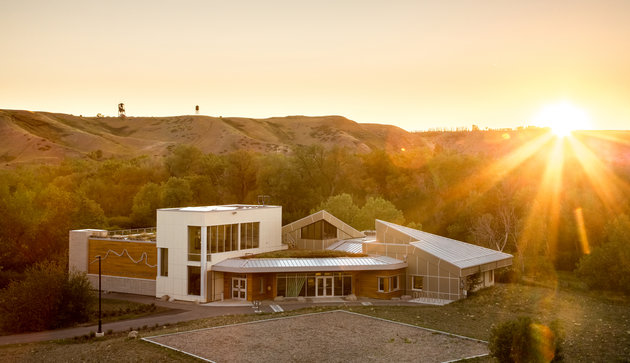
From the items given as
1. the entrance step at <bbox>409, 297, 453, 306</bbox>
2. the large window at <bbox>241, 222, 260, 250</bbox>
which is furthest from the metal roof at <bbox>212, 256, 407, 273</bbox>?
the entrance step at <bbox>409, 297, 453, 306</bbox>

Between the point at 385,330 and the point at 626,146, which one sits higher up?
the point at 626,146

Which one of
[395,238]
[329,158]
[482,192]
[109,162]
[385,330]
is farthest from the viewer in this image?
[109,162]

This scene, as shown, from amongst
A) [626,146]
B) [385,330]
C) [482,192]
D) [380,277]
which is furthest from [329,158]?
[626,146]

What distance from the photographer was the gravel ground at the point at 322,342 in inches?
971

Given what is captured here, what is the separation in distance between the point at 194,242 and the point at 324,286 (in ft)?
32.3

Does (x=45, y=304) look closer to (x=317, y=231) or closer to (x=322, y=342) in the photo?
(x=322, y=342)

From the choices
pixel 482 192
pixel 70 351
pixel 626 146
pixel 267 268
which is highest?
pixel 626 146

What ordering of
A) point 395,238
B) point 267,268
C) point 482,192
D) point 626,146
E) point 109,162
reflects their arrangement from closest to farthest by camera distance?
1. point 267,268
2. point 395,238
3. point 482,192
4. point 109,162
5. point 626,146

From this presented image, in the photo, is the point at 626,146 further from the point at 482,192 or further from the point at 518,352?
the point at 518,352

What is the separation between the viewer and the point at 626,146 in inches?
5162

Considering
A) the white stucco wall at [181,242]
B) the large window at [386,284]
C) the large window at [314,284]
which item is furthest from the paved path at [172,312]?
the large window at [386,284]

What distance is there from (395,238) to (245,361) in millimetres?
21058

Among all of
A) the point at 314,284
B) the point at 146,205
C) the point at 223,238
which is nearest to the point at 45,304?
the point at 223,238

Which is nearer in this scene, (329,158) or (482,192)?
(482,192)
